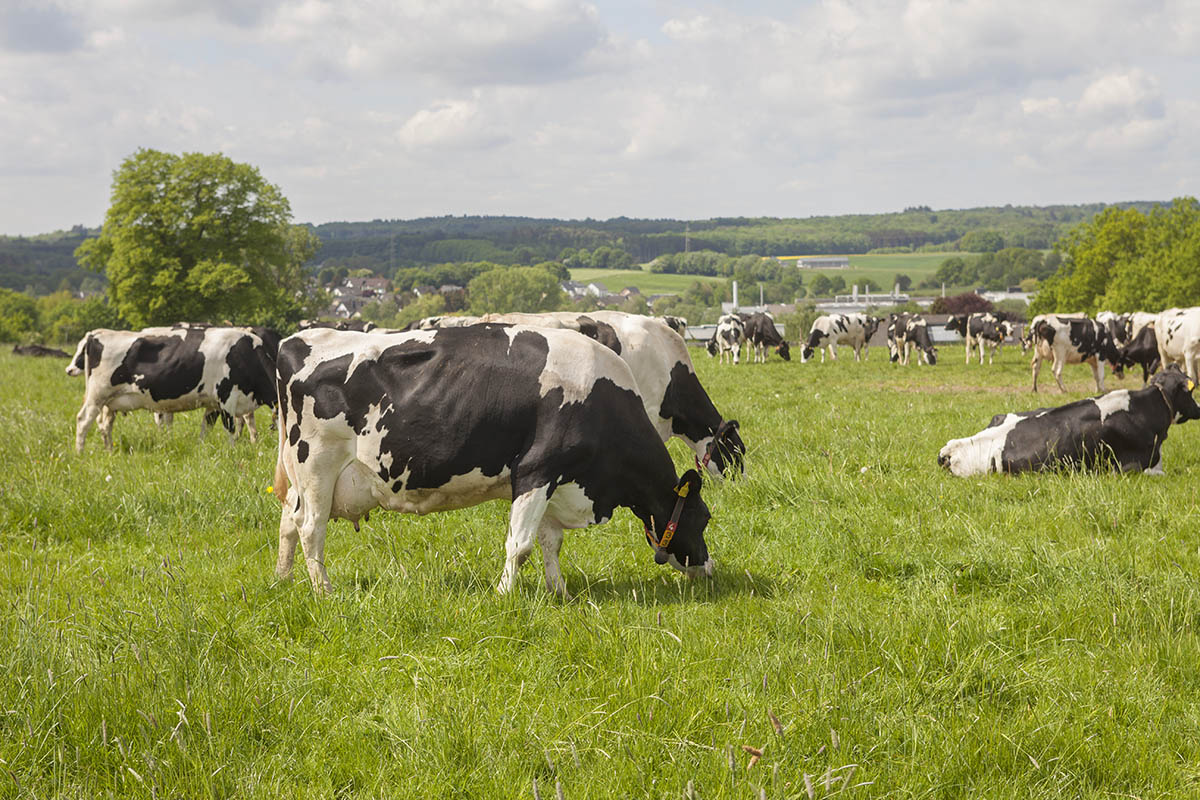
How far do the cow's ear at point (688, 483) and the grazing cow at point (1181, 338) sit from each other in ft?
67.5

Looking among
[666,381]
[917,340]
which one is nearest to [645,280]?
[917,340]

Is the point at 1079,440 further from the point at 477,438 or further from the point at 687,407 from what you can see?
the point at 477,438

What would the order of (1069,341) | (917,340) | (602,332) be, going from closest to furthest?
1. (602,332)
2. (1069,341)
3. (917,340)

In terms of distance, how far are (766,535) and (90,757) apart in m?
5.11

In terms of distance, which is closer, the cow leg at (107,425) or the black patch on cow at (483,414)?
the black patch on cow at (483,414)

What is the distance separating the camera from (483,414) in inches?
212

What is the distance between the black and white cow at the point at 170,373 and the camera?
1283cm

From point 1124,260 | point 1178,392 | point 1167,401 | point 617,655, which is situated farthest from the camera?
point 1124,260

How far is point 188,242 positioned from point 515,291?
72.5 meters

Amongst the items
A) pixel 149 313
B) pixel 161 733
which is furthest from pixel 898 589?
pixel 149 313

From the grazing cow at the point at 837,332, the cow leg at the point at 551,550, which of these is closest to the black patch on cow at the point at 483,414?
the cow leg at the point at 551,550

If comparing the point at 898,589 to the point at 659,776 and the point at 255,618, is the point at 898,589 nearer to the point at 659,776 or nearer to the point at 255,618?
the point at 659,776

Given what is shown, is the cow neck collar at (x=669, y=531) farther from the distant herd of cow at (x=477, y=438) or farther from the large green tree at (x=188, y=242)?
the large green tree at (x=188, y=242)

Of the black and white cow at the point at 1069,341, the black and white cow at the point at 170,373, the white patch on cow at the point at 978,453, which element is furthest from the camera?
the black and white cow at the point at 1069,341
